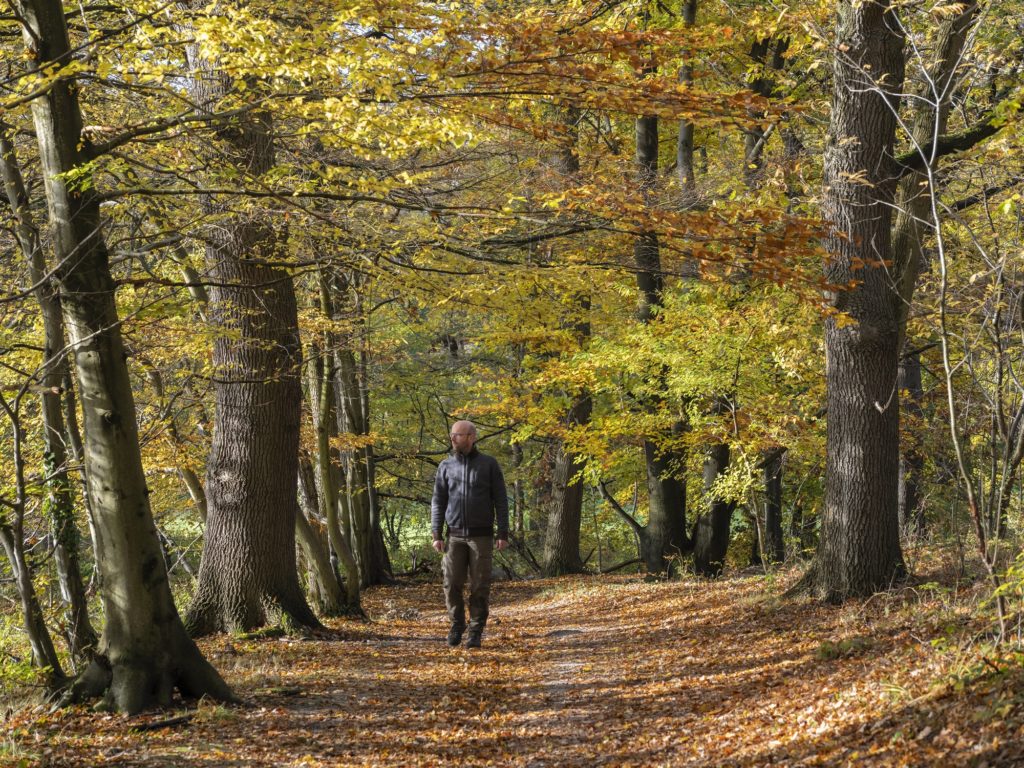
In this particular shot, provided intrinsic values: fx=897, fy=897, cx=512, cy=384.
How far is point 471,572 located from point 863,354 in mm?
4124

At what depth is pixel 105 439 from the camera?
18.7ft

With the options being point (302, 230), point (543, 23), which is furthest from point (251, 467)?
point (543, 23)

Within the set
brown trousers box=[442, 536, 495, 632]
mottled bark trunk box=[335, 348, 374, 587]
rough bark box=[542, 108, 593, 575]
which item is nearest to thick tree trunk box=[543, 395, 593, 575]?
rough bark box=[542, 108, 593, 575]

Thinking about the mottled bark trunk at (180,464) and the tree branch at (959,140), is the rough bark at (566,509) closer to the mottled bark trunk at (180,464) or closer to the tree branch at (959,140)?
the mottled bark trunk at (180,464)

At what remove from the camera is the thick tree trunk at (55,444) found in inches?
239

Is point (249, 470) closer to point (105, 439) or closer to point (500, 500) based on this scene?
point (500, 500)

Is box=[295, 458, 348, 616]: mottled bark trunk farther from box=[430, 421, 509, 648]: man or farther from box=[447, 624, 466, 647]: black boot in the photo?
box=[430, 421, 509, 648]: man

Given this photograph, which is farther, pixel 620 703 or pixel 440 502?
pixel 440 502

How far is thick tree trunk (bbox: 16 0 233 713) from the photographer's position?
563 cm

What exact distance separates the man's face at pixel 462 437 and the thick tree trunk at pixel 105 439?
3.06 metres

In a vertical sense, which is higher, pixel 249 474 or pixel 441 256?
pixel 441 256

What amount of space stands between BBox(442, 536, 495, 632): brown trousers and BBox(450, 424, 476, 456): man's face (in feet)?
2.80

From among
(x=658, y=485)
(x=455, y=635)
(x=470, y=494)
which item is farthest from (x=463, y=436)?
(x=658, y=485)

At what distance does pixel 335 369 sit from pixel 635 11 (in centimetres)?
661
